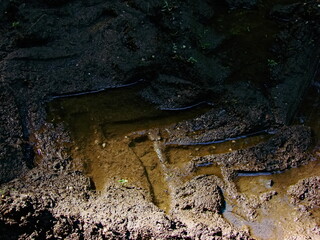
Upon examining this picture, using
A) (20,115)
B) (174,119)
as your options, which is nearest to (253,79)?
(174,119)

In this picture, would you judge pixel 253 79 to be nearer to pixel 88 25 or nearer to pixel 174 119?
pixel 174 119

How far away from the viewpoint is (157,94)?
4.46 m

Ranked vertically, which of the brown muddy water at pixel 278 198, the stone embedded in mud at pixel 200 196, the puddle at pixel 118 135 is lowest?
the puddle at pixel 118 135

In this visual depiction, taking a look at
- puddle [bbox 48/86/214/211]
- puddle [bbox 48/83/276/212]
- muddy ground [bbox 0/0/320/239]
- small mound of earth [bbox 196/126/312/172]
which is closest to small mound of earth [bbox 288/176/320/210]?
muddy ground [bbox 0/0/320/239]

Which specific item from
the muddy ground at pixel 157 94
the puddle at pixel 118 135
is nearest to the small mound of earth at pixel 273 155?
the muddy ground at pixel 157 94

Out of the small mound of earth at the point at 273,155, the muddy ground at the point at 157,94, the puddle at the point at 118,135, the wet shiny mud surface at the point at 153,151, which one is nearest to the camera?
the muddy ground at the point at 157,94

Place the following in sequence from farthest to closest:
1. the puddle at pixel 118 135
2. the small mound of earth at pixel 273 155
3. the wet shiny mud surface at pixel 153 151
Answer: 1. the small mound of earth at pixel 273 155
2. the puddle at pixel 118 135
3. the wet shiny mud surface at pixel 153 151

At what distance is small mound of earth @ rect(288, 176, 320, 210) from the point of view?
3.70 m

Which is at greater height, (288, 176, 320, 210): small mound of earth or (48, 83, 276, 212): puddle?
(288, 176, 320, 210): small mound of earth

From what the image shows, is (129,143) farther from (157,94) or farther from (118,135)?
(157,94)

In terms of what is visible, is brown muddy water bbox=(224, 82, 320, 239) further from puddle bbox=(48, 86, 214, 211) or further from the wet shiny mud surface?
puddle bbox=(48, 86, 214, 211)

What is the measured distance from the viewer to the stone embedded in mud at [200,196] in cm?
356

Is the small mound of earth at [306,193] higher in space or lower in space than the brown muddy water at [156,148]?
higher

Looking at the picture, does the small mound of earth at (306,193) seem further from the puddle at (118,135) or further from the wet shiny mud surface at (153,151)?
the puddle at (118,135)
